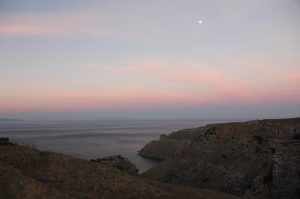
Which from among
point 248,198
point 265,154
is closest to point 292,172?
point 248,198

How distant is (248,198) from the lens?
101 feet

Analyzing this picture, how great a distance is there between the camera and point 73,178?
26328mm

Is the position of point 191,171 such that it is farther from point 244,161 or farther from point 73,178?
point 73,178

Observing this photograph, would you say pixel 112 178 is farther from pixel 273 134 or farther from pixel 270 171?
pixel 273 134

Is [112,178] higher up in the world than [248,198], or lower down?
higher up

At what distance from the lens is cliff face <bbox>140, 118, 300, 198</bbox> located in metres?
31.8

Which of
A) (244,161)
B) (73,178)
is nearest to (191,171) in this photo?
(244,161)

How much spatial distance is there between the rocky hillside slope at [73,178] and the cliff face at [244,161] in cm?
696

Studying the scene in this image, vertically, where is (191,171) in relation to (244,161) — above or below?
below

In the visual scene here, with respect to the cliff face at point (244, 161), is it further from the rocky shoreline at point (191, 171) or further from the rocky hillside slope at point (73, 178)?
the rocky hillside slope at point (73, 178)

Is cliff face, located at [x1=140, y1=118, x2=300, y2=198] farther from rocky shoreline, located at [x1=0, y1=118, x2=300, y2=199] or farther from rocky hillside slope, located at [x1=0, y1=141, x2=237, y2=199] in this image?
rocky hillside slope, located at [x1=0, y1=141, x2=237, y2=199]

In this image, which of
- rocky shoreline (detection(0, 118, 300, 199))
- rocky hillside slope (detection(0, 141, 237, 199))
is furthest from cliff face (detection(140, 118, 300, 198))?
rocky hillside slope (detection(0, 141, 237, 199))

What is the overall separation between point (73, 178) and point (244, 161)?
2443cm

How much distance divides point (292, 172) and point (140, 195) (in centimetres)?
1480
